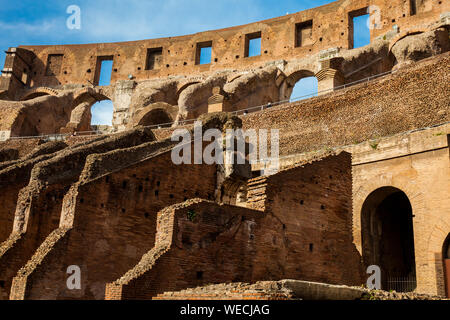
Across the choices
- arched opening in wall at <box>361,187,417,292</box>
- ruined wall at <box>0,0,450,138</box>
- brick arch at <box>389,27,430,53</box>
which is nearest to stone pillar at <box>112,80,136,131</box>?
ruined wall at <box>0,0,450,138</box>

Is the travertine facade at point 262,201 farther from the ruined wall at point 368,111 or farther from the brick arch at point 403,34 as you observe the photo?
the brick arch at point 403,34

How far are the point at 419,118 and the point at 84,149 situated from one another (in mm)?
9904

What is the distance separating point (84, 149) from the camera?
13438 millimetres

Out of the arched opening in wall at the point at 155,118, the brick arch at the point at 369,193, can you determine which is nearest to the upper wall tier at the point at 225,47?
the arched opening in wall at the point at 155,118

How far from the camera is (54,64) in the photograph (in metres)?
38.9

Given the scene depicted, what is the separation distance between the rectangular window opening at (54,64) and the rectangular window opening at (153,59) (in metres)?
7.07

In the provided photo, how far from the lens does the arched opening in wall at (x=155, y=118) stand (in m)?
29.3

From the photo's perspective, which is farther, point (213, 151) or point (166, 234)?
point (213, 151)

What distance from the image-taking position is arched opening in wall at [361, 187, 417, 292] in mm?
14617

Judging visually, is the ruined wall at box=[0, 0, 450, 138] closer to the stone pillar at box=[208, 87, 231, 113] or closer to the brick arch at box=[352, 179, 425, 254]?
the stone pillar at box=[208, 87, 231, 113]

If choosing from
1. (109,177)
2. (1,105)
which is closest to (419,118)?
(109,177)

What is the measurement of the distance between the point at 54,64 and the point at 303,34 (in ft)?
63.1

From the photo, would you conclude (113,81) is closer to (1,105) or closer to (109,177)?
(1,105)

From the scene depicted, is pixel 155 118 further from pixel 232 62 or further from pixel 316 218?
pixel 316 218
